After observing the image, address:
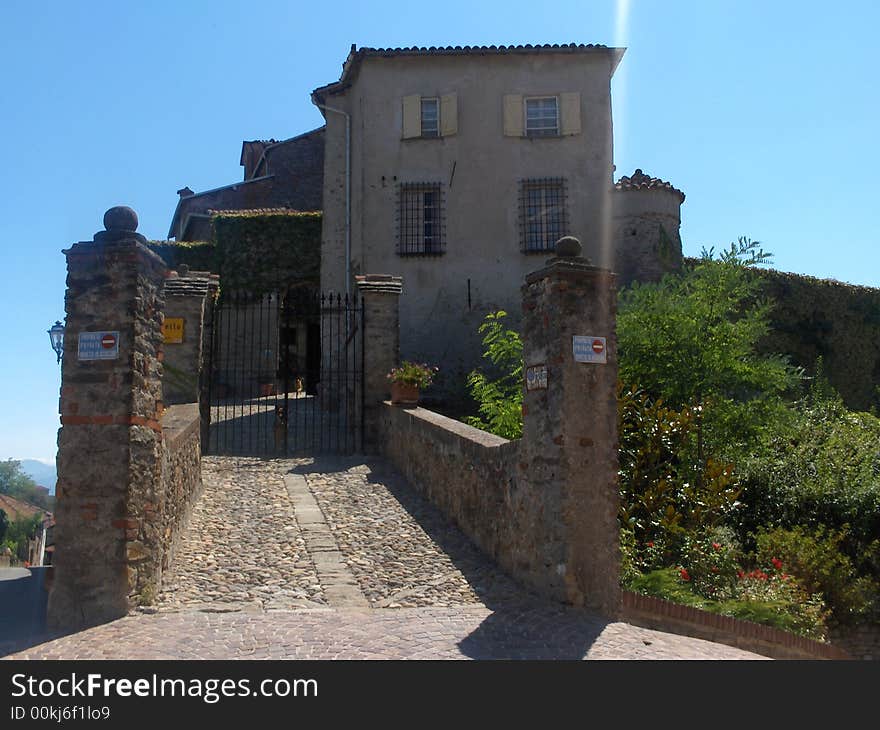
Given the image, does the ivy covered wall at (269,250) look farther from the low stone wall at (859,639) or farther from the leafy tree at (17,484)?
the leafy tree at (17,484)

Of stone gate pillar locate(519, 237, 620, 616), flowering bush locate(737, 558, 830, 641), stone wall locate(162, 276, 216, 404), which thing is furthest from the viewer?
stone wall locate(162, 276, 216, 404)

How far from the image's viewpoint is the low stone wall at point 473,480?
255 inches

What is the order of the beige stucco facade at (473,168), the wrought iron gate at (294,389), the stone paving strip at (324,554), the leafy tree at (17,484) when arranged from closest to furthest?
the stone paving strip at (324,554) → the wrought iron gate at (294,389) → the beige stucco facade at (473,168) → the leafy tree at (17,484)

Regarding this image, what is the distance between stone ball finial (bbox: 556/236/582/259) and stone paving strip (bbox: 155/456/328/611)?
3239 millimetres

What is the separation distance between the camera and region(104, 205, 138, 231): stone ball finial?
5.85 meters

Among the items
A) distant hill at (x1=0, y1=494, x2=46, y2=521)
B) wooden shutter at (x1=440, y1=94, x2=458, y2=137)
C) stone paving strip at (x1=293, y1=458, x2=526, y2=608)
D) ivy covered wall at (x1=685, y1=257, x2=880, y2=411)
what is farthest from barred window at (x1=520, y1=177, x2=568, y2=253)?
distant hill at (x1=0, y1=494, x2=46, y2=521)

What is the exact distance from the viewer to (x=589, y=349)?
5.96 meters

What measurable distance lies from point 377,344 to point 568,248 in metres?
6.73

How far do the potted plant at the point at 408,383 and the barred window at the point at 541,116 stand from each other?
8894mm

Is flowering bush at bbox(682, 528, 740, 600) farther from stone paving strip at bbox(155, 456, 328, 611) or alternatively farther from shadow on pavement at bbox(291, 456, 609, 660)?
stone paving strip at bbox(155, 456, 328, 611)

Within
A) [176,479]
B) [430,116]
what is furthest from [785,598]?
[430,116]

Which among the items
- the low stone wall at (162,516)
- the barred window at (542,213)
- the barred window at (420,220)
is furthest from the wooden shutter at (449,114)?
the low stone wall at (162,516)
